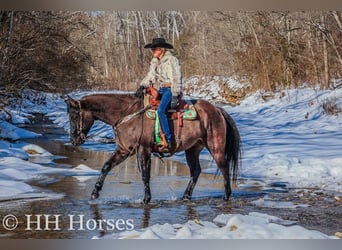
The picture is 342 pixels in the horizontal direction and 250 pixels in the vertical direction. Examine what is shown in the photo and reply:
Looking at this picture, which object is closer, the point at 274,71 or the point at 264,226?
the point at 264,226

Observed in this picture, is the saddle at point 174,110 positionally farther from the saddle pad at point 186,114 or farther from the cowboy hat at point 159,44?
the cowboy hat at point 159,44

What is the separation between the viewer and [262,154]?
3.97 m

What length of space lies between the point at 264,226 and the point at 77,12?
2.15 m

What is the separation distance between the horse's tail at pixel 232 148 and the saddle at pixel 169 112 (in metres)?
0.28

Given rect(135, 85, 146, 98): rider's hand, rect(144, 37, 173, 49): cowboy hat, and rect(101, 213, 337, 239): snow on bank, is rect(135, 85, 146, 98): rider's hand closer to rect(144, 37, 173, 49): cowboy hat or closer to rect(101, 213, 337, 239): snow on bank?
rect(144, 37, 173, 49): cowboy hat

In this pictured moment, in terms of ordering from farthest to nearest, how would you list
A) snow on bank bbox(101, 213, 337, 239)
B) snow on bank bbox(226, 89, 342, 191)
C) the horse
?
snow on bank bbox(226, 89, 342, 191), the horse, snow on bank bbox(101, 213, 337, 239)

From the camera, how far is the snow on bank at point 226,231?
3715 millimetres

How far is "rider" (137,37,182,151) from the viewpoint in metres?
3.79

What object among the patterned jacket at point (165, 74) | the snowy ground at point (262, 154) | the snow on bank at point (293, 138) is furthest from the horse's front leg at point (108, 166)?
the snow on bank at point (293, 138)

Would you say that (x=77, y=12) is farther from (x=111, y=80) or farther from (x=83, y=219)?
(x=83, y=219)

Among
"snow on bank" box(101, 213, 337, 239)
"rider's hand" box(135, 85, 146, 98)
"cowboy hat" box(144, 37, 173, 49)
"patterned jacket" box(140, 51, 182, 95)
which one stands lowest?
"snow on bank" box(101, 213, 337, 239)

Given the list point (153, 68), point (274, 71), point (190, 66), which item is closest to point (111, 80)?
point (153, 68)

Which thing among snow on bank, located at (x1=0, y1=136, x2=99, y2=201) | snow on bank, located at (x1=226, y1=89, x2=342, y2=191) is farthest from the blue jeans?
snow on bank, located at (x1=0, y1=136, x2=99, y2=201)

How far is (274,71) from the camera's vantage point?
4.06 m
